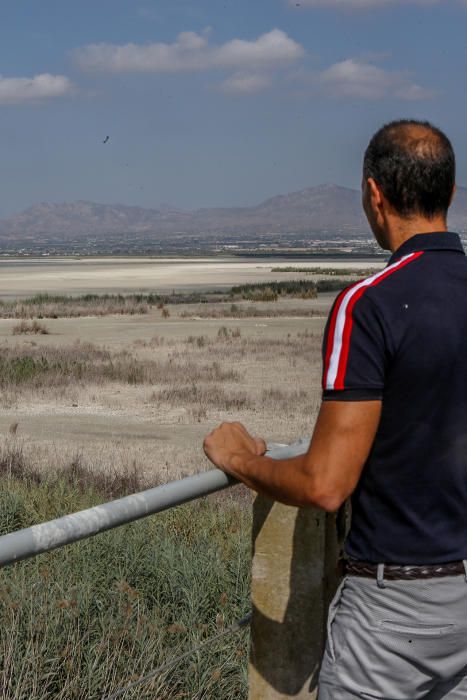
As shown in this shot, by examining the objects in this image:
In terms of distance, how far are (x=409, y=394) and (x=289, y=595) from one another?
774 millimetres

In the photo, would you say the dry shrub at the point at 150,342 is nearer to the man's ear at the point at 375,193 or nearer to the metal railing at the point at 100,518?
the metal railing at the point at 100,518

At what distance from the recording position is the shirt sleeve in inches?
75.7

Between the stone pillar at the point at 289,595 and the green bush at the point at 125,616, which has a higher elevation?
the stone pillar at the point at 289,595

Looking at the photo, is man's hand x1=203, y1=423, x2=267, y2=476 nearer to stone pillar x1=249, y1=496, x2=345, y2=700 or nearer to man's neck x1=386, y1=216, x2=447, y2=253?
stone pillar x1=249, y1=496, x2=345, y2=700

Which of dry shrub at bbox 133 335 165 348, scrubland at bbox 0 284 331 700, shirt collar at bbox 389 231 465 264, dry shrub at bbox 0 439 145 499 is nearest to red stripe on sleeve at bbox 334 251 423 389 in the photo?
shirt collar at bbox 389 231 465 264

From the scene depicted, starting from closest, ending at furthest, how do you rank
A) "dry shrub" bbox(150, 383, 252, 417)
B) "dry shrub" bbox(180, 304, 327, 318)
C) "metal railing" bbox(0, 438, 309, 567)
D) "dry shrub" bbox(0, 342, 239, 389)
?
"metal railing" bbox(0, 438, 309, 567) < "dry shrub" bbox(150, 383, 252, 417) < "dry shrub" bbox(0, 342, 239, 389) < "dry shrub" bbox(180, 304, 327, 318)

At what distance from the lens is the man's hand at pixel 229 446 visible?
2.30 metres

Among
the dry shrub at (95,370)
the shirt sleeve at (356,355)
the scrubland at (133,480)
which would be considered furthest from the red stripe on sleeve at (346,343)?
the dry shrub at (95,370)

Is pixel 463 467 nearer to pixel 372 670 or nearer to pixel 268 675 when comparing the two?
pixel 372 670

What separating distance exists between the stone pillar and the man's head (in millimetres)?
775

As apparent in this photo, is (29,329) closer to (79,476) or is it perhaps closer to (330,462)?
(79,476)

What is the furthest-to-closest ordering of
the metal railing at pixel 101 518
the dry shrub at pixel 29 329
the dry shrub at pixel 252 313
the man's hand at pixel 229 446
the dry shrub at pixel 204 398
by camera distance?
the dry shrub at pixel 252 313 < the dry shrub at pixel 29 329 < the dry shrub at pixel 204 398 < the man's hand at pixel 229 446 < the metal railing at pixel 101 518

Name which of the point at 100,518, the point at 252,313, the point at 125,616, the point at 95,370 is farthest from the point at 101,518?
the point at 252,313

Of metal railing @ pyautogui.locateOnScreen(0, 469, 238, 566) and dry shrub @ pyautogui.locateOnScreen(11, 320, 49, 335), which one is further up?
metal railing @ pyautogui.locateOnScreen(0, 469, 238, 566)
